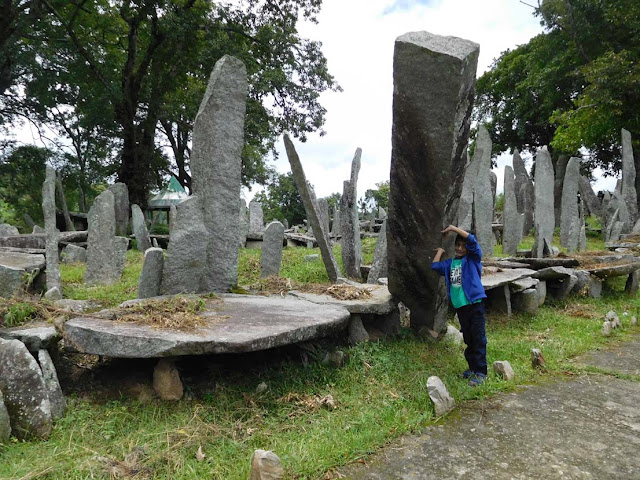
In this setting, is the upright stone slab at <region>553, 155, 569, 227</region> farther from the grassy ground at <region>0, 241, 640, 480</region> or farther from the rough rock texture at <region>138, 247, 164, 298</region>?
the rough rock texture at <region>138, 247, 164, 298</region>

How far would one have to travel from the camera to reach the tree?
32969 millimetres

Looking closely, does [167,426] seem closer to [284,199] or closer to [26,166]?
[26,166]

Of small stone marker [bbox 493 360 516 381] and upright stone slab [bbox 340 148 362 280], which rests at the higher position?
upright stone slab [bbox 340 148 362 280]

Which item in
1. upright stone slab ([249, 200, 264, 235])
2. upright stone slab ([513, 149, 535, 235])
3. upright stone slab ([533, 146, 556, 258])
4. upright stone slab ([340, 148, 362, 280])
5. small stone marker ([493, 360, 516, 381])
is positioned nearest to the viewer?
small stone marker ([493, 360, 516, 381])

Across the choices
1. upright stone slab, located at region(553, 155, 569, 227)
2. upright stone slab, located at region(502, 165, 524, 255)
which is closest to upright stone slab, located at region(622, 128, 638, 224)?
upright stone slab, located at region(553, 155, 569, 227)

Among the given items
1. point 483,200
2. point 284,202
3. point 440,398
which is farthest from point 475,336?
point 284,202

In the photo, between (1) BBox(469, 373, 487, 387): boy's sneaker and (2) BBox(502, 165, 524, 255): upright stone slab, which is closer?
(1) BBox(469, 373, 487, 387): boy's sneaker

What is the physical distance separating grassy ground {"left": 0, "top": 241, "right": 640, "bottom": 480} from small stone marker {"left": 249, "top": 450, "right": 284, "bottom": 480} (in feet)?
0.61

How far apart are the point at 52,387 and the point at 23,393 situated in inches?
8.2

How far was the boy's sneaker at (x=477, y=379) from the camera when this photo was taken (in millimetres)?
3786

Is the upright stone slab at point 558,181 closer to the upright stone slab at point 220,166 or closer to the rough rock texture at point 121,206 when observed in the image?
the rough rock texture at point 121,206

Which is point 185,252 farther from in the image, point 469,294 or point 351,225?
point 351,225

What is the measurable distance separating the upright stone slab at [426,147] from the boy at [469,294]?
241 mm

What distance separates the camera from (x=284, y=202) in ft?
113
